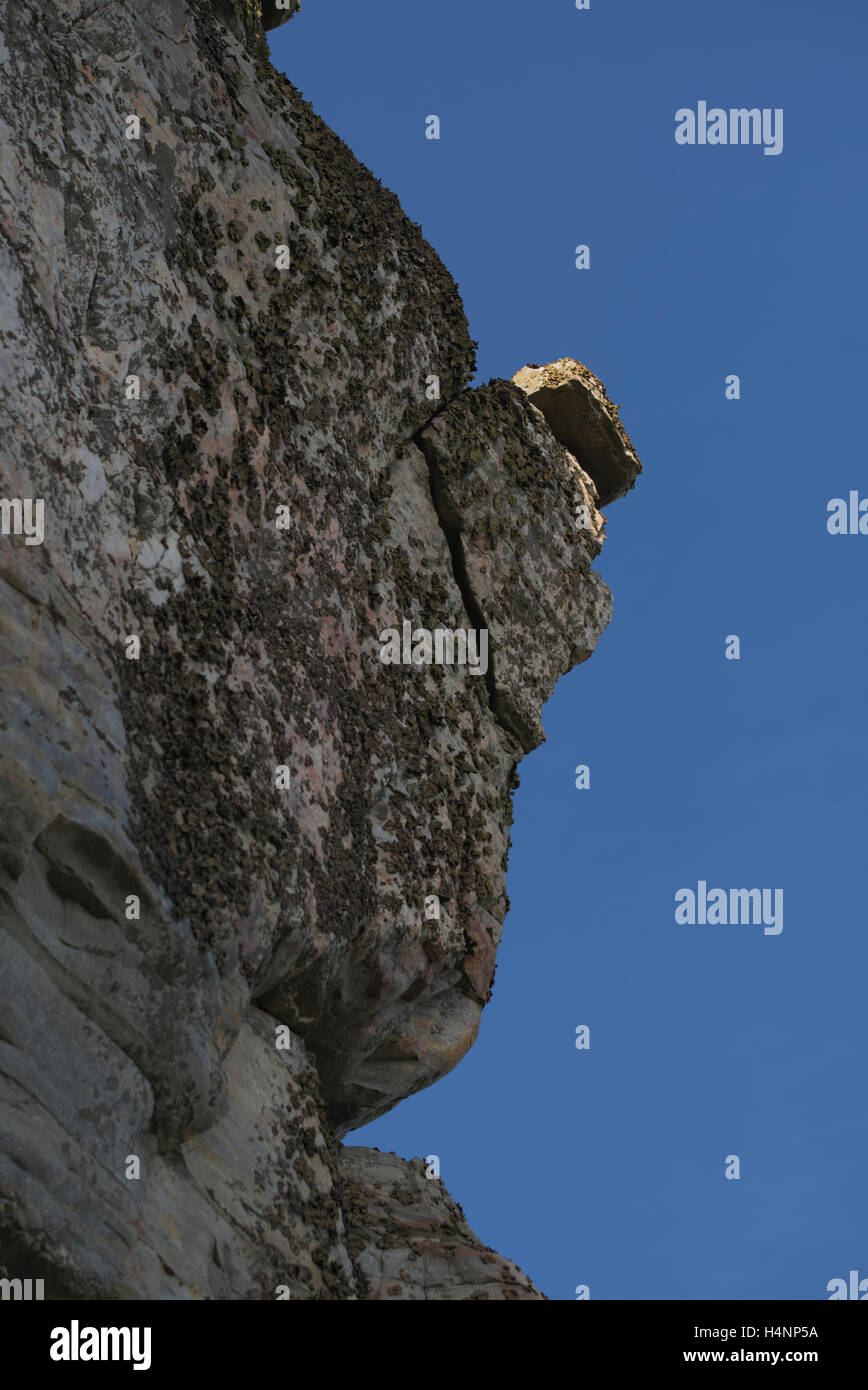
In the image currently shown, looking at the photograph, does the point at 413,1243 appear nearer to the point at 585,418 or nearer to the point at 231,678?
the point at 231,678

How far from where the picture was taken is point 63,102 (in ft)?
40.1

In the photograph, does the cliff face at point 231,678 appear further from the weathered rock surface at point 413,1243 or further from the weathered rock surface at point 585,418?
the weathered rock surface at point 585,418

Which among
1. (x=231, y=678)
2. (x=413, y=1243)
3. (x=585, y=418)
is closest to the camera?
(x=231, y=678)

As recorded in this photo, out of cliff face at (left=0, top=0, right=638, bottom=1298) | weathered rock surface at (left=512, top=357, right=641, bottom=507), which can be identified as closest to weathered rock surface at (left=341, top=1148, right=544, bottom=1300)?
cliff face at (left=0, top=0, right=638, bottom=1298)

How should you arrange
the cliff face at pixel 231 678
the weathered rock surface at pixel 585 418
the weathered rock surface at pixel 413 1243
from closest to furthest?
the cliff face at pixel 231 678
the weathered rock surface at pixel 413 1243
the weathered rock surface at pixel 585 418

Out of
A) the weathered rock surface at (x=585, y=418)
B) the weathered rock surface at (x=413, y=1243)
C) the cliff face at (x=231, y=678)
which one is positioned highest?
the weathered rock surface at (x=585, y=418)

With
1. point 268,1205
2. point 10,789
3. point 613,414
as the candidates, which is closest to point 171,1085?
point 268,1205

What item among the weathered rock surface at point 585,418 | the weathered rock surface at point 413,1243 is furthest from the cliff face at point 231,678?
the weathered rock surface at point 585,418

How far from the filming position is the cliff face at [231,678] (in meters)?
9.94

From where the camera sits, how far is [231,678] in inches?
496

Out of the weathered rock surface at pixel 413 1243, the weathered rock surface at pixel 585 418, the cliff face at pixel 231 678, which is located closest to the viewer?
the cliff face at pixel 231 678

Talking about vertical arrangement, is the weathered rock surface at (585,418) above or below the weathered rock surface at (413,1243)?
above

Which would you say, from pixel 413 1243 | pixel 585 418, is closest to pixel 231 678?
pixel 413 1243
